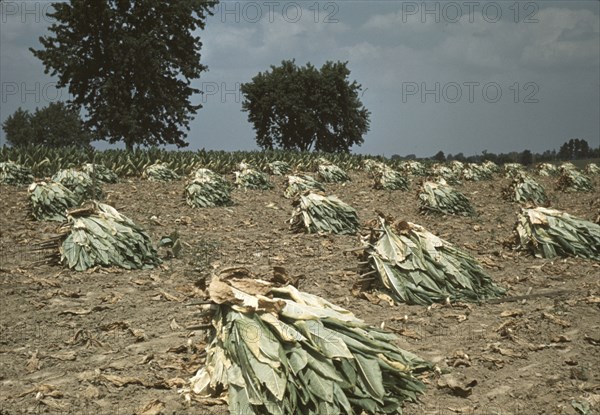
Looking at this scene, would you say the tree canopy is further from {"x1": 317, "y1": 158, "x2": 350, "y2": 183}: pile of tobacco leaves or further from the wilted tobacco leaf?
the wilted tobacco leaf

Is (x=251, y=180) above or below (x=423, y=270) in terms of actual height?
above

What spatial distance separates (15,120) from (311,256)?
2853 inches

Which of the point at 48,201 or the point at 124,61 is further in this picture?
the point at 124,61

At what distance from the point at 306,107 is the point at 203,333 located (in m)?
49.4

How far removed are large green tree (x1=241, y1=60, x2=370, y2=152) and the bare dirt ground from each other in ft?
146

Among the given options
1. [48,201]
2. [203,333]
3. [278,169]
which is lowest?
[203,333]

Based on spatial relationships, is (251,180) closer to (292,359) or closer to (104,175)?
(104,175)

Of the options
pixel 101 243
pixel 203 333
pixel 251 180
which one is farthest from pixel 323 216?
pixel 251 180

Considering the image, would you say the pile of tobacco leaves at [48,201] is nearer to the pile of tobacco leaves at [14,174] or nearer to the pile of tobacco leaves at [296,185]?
the pile of tobacco leaves at [14,174]

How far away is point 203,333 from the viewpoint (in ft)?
13.8

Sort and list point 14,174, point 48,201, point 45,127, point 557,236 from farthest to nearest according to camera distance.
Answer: point 45,127 < point 14,174 < point 48,201 < point 557,236

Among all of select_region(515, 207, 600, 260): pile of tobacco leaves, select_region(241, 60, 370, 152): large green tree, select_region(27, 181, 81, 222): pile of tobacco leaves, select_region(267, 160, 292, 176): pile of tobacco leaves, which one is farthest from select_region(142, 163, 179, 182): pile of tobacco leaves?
select_region(241, 60, 370, 152): large green tree

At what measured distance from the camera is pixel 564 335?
14.0 ft

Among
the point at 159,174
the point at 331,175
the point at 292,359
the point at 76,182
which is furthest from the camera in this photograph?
the point at 331,175
